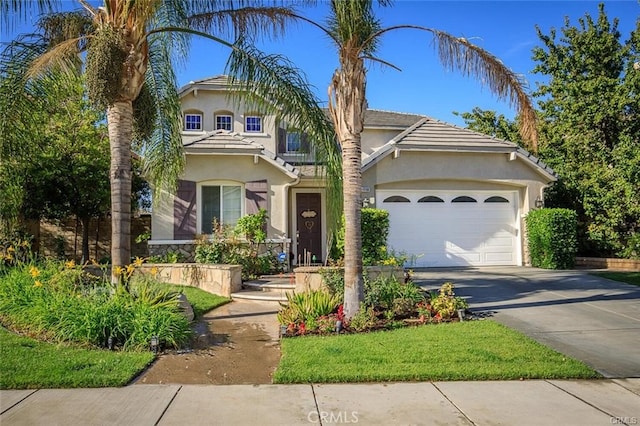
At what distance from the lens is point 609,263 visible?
15.3 m

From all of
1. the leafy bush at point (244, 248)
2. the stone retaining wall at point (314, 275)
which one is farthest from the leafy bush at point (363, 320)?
the leafy bush at point (244, 248)

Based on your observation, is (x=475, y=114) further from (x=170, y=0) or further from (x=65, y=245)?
(x=65, y=245)

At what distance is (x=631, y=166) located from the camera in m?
14.3

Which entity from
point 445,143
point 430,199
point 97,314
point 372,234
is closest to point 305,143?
point 372,234

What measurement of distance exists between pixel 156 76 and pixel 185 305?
542 cm

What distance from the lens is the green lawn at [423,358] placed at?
18.0ft

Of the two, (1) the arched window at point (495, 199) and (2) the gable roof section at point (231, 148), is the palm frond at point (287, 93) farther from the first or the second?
(1) the arched window at point (495, 199)

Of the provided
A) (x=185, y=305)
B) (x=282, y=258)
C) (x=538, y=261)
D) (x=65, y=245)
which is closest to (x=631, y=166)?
(x=538, y=261)

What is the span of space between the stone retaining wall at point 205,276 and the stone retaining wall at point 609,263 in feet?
39.7

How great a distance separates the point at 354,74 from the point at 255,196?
23.4 ft

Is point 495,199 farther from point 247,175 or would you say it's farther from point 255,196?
point 247,175

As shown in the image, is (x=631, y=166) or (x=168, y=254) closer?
(x=168, y=254)

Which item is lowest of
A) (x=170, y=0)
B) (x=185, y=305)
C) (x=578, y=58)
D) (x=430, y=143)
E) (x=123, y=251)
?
(x=185, y=305)

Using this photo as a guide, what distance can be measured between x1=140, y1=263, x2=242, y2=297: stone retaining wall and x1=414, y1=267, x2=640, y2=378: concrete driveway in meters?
4.59
